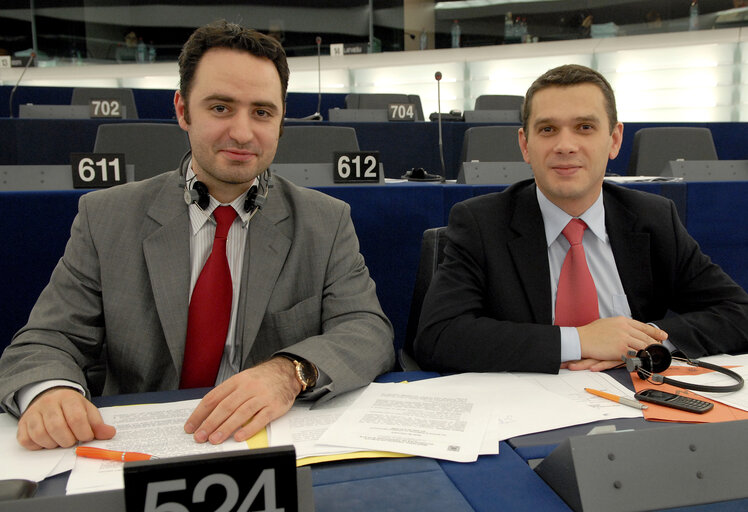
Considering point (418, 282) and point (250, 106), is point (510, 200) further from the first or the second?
point (250, 106)

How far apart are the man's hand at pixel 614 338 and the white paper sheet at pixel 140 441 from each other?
63cm

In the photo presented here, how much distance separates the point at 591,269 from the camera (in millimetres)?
1338

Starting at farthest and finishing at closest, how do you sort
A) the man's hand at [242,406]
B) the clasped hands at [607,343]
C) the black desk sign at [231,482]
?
1. the clasped hands at [607,343]
2. the man's hand at [242,406]
3. the black desk sign at [231,482]

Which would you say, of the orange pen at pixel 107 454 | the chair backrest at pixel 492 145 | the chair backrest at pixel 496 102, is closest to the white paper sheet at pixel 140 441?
the orange pen at pixel 107 454

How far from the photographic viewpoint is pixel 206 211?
3.93ft

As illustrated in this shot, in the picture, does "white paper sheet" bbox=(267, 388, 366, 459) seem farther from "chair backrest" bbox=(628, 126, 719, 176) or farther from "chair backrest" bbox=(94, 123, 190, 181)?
"chair backrest" bbox=(628, 126, 719, 176)

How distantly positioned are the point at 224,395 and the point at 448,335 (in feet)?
1.58

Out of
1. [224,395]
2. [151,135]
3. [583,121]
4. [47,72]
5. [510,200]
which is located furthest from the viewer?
[47,72]

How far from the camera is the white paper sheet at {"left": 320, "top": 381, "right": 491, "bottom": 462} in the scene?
0.74 m

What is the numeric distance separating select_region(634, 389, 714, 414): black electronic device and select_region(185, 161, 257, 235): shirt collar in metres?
0.78

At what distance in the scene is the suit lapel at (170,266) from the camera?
111 centimetres

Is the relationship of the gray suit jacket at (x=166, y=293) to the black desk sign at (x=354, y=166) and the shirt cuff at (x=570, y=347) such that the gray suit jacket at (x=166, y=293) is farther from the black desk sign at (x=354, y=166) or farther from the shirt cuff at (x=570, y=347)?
the black desk sign at (x=354, y=166)

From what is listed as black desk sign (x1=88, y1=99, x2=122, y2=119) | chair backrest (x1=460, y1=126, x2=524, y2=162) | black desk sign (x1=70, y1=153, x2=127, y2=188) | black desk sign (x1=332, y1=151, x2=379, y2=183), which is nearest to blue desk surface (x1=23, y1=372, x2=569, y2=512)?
black desk sign (x1=70, y1=153, x2=127, y2=188)

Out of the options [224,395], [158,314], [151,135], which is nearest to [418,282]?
[158,314]
